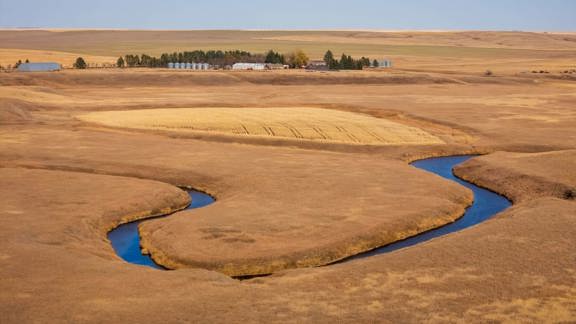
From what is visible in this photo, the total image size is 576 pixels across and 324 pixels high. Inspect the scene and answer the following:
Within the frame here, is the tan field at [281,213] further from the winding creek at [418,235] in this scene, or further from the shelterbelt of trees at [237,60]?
the shelterbelt of trees at [237,60]

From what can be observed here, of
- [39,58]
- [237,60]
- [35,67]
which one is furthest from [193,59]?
[35,67]

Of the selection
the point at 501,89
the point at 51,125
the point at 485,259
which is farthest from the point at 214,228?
the point at 501,89

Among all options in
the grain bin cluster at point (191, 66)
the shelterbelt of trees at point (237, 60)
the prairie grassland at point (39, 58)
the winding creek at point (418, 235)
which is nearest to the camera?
the winding creek at point (418, 235)

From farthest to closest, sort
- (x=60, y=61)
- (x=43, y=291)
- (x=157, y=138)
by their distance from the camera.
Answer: (x=60, y=61) < (x=157, y=138) < (x=43, y=291)

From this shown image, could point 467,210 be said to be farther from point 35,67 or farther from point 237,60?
point 237,60

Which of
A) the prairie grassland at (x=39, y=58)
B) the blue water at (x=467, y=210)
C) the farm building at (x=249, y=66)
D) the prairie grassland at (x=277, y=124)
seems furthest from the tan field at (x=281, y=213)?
the prairie grassland at (x=39, y=58)

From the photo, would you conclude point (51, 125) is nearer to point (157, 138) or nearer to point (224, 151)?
point (157, 138)
